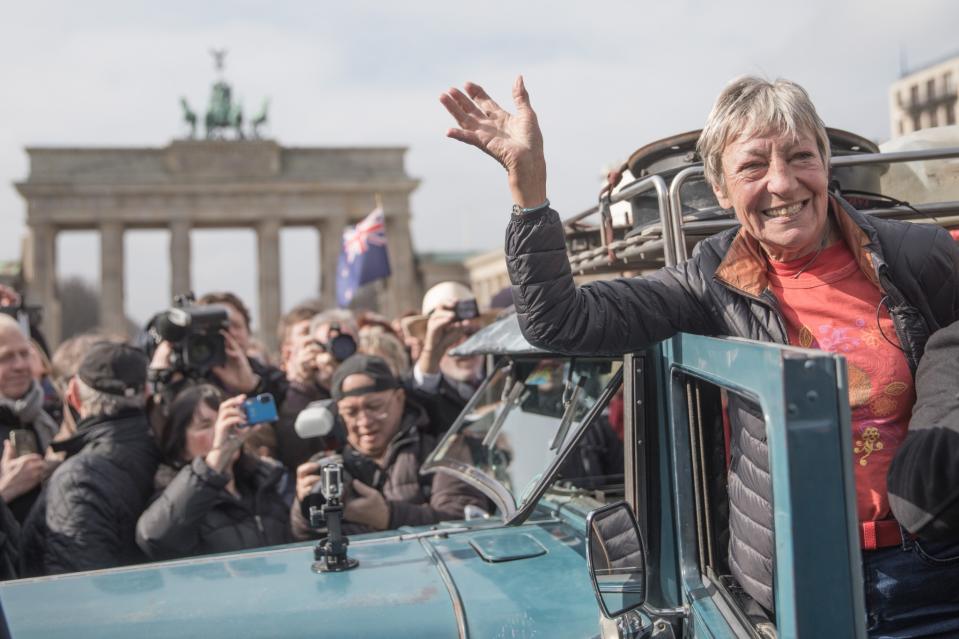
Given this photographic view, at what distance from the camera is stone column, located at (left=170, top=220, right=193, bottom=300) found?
48.0 m

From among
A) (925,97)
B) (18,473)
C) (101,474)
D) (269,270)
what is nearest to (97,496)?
(101,474)

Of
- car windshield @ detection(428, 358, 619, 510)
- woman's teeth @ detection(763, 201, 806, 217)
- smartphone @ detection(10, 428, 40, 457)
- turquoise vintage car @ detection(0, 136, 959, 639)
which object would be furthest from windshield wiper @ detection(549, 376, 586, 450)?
smartphone @ detection(10, 428, 40, 457)

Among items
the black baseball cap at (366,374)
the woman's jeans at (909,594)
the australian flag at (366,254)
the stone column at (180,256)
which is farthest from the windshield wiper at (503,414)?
the stone column at (180,256)

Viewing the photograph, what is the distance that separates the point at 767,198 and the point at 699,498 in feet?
2.22

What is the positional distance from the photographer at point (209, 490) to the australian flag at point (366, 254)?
9.38m

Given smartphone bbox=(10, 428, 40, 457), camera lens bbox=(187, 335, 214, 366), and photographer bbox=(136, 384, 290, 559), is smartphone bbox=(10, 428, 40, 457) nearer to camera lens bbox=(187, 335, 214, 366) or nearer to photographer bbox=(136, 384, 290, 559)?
photographer bbox=(136, 384, 290, 559)

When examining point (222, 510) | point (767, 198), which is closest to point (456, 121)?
point (767, 198)

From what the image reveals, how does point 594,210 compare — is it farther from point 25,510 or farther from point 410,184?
point 410,184

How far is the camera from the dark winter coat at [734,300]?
1.75 m

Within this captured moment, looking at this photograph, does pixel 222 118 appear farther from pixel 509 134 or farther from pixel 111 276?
pixel 509 134

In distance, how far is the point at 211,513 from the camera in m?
3.50

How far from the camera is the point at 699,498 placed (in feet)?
6.25

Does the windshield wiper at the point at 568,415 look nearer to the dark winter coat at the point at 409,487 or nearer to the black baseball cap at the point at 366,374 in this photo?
the dark winter coat at the point at 409,487

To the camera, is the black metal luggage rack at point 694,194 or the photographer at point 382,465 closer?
the black metal luggage rack at point 694,194
